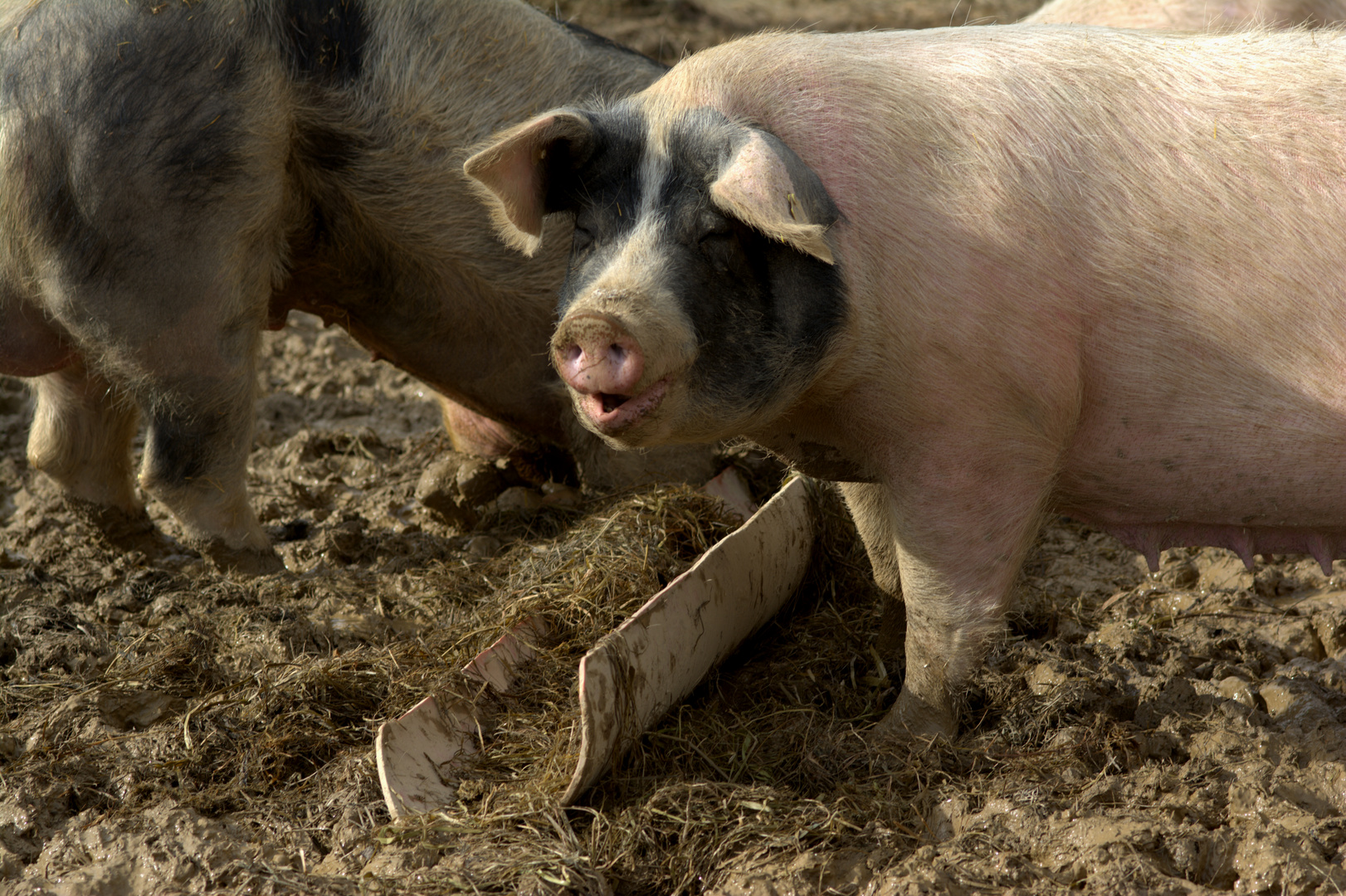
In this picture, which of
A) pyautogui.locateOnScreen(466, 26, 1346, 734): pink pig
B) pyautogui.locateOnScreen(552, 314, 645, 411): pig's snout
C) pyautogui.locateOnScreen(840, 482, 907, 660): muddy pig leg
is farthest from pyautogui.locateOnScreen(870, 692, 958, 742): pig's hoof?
pyautogui.locateOnScreen(552, 314, 645, 411): pig's snout

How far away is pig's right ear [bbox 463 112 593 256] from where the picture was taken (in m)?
2.73

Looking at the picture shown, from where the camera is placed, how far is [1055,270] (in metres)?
2.76

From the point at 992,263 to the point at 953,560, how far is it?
0.69 metres

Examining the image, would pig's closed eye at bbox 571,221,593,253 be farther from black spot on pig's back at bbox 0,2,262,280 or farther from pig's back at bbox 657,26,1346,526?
black spot on pig's back at bbox 0,2,262,280

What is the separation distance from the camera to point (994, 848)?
99.9 inches

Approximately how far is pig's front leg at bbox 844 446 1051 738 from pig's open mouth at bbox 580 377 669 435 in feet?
2.21

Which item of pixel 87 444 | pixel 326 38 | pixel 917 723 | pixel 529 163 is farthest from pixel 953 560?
pixel 87 444

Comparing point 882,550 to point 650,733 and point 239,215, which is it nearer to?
point 650,733

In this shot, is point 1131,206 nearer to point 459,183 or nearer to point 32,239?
point 459,183

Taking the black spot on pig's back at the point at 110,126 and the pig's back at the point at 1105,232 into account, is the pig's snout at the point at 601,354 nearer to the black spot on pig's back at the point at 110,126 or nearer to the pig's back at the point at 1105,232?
the pig's back at the point at 1105,232

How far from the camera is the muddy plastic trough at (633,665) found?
2.66 meters

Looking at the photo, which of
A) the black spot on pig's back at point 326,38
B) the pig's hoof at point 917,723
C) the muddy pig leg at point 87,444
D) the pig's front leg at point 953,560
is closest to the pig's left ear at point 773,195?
the pig's front leg at point 953,560

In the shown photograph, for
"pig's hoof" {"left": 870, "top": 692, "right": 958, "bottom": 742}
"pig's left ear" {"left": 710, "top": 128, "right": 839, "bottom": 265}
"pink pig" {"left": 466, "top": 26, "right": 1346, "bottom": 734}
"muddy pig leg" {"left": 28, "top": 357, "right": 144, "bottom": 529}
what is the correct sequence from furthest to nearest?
1. "muddy pig leg" {"left": 28, "top": 357, "right": 144, "bottom": 529}
2. "pig's hoof" {"left": 870, "top": 692, "right": 958, "bottom": 742}
3. "pink pig" {"left": 466, "top": 26, "right": 1346, "bottom": 734}
4. "pig's left ear" {"left": 710, "top": 128, "right": 839, "bottom": 265}

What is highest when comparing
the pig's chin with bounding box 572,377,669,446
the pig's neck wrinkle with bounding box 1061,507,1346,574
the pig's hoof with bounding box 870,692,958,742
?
the pig's chin with bounding box 572,377,669,446
